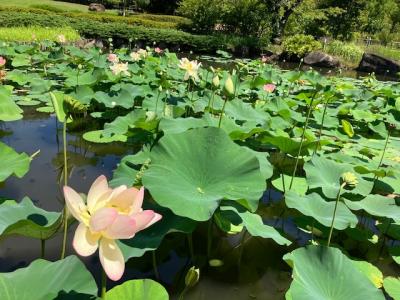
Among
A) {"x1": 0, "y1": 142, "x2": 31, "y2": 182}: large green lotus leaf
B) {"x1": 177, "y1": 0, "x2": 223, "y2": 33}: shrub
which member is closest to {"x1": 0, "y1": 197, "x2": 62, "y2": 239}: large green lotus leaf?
{"x1": 0, "y1": 142, "x2": 31, "y2": 182}: large green lotus leaf

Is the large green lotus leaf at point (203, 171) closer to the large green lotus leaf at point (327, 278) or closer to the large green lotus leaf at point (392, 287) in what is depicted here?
the large green lotus leaf at point (327, 278)

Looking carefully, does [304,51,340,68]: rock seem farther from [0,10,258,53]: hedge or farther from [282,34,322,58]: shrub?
[0,10,258,53]: hedge

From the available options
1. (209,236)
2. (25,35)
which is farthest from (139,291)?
(25,35)

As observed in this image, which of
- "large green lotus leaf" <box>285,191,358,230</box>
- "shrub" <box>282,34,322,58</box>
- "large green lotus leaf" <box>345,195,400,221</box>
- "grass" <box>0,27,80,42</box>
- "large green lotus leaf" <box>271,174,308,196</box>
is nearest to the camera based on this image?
"large green lotus leaf" <box>285,191,358,230</box>

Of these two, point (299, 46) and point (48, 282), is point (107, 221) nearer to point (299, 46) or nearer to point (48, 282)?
point (48, 282)

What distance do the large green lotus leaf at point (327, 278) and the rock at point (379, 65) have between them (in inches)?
545

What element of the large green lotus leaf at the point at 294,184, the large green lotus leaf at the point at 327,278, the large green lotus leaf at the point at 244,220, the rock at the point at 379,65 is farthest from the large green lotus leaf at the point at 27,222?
the rock at the point at 379,65

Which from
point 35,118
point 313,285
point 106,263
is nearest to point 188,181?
point 313,285

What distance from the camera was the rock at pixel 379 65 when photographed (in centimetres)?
1390

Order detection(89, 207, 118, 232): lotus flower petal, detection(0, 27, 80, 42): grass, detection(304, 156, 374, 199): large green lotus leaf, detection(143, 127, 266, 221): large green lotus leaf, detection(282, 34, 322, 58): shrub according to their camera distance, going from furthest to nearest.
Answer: detection(282, 34, 322, 58): shrub
detection(0, 27, 80, 42): grass
detection(304, 156, 374, 199): large green lotus leaf
detection(143, 127, 266, 221): large green lotus leaf
detection(89, 207, 118, 232): lotus flower petal

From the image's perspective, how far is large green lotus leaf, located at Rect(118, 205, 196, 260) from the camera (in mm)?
1467

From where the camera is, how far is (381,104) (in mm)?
5602

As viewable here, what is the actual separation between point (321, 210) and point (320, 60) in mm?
13063

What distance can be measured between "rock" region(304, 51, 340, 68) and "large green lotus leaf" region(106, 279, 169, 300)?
1413cm
